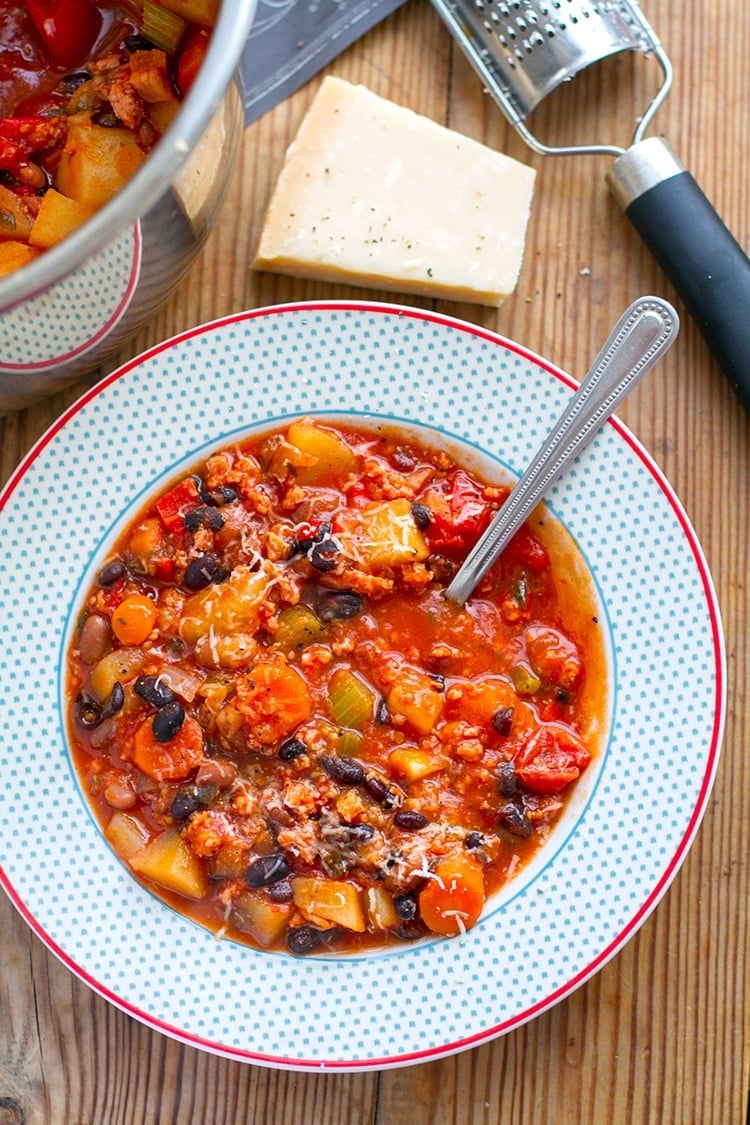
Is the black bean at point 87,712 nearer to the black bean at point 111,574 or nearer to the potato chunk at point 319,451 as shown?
the black bean at point 111,574

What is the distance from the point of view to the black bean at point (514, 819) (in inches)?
114

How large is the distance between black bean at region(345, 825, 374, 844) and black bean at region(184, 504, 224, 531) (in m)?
0.86

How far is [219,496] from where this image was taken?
9.86ft

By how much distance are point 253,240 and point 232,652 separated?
1.27 meters

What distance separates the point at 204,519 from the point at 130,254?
2.51 ft

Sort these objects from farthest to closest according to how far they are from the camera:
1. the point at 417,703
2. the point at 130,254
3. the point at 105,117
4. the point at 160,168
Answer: the point at 417,703 < the point at 105,117 < the point at 130,254 < the point at 160,168

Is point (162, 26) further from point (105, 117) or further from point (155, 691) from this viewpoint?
point (155, 691)

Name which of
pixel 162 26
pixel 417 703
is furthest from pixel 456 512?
pixel 162 26

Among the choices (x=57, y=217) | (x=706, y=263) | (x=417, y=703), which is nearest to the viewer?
(x=57, y=217)

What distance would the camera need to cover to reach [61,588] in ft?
9.82

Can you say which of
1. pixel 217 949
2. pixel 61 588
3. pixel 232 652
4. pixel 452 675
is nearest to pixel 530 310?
pixel 452 675

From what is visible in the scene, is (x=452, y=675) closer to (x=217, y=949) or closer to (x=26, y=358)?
(x=217, y=949)

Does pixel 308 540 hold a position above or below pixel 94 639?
above

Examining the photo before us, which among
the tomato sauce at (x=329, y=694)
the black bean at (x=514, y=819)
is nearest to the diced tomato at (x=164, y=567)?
the tomato sauce at (x=329, y=694)
